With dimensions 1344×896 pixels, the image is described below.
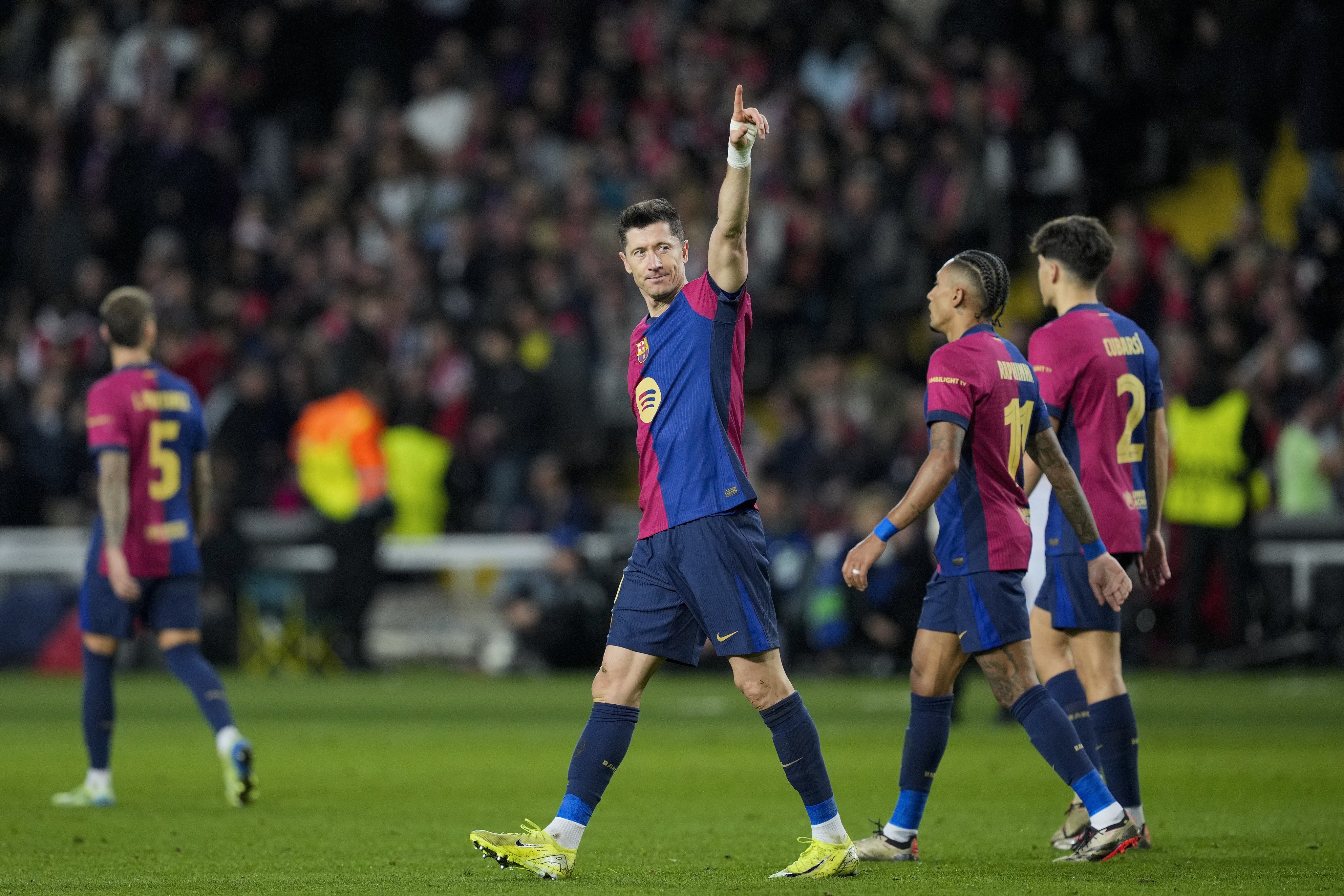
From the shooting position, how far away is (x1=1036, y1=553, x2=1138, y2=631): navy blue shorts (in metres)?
7.63

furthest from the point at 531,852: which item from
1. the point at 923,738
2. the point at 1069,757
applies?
the point at 1069,757

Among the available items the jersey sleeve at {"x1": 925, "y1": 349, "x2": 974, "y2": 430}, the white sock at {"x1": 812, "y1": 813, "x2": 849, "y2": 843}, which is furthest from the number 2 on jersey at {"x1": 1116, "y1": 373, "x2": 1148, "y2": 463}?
the white sock at {"x1": 812, "y1": 813, "x2": 849, "y2": 843}

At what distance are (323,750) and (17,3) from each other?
17.3 metres

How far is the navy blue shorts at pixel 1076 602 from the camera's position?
7.63 meters

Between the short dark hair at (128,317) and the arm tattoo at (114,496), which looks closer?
the arm tattoo at (114,496)

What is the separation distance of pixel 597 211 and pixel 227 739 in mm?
13594

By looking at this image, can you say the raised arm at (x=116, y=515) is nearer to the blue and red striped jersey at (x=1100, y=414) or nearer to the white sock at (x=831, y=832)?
the white sock at (x=831, y=832)

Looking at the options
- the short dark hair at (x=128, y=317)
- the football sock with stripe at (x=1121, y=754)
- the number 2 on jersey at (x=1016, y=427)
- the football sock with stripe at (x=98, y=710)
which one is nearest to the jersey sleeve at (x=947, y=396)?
the number 2 on jersey at (x=1016, y=427)

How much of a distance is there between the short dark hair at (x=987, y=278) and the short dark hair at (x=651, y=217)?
1204mm

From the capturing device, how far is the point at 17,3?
25812mm

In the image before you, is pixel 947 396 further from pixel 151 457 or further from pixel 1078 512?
pixel 151 457

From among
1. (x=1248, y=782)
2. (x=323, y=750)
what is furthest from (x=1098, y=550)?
(x=323, y=750)

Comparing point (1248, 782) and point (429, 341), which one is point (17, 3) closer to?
point (429, 341)

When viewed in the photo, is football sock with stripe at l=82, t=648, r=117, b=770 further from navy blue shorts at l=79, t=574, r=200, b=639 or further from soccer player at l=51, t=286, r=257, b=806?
navy blue shorts at l=79, t=574, r=200, b=639
